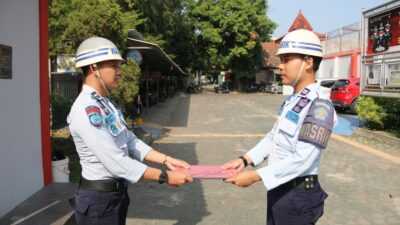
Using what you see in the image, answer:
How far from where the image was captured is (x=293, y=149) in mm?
2541

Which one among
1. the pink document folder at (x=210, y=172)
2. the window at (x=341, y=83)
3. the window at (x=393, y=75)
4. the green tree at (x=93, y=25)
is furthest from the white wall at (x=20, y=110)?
the window at (x=341, y=83)

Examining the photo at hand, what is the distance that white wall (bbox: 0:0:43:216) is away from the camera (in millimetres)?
4836

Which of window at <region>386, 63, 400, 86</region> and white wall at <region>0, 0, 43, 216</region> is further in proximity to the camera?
window at <region>386, 63, 400, 86</region>

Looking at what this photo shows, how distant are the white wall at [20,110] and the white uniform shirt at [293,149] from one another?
133 inches

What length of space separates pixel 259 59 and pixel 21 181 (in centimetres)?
4490

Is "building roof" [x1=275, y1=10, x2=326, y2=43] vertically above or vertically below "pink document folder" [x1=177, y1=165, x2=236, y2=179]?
above

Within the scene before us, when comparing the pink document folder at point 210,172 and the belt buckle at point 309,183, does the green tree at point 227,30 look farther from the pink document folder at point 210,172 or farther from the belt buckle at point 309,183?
the belt buckle at point 309,183

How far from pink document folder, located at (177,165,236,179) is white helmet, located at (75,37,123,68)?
878 mm

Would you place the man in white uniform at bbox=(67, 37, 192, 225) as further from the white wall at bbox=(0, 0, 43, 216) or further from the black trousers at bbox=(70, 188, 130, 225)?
the white wall at bbox=(0, 0, 43, 216)

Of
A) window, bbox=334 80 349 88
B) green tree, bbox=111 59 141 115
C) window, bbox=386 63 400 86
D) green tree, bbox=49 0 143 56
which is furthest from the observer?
window, bbox=334 80 349 88

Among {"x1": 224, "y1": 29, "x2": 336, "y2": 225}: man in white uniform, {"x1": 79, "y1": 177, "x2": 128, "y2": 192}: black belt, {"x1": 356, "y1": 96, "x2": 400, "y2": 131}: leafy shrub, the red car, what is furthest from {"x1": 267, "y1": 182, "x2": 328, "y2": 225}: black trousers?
the red car

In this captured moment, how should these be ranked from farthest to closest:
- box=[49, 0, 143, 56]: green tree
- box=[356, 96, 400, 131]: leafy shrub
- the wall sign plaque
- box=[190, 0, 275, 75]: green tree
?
box=[190, 0, 275, 75]: green tree → box=[356, 96, 400, 131]: leafy shrub → box=[49, 0, 143, 56]: green tree → the wall sign plaque

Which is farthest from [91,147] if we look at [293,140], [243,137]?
[243,137]

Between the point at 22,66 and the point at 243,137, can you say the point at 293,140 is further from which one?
the point at 243,137
